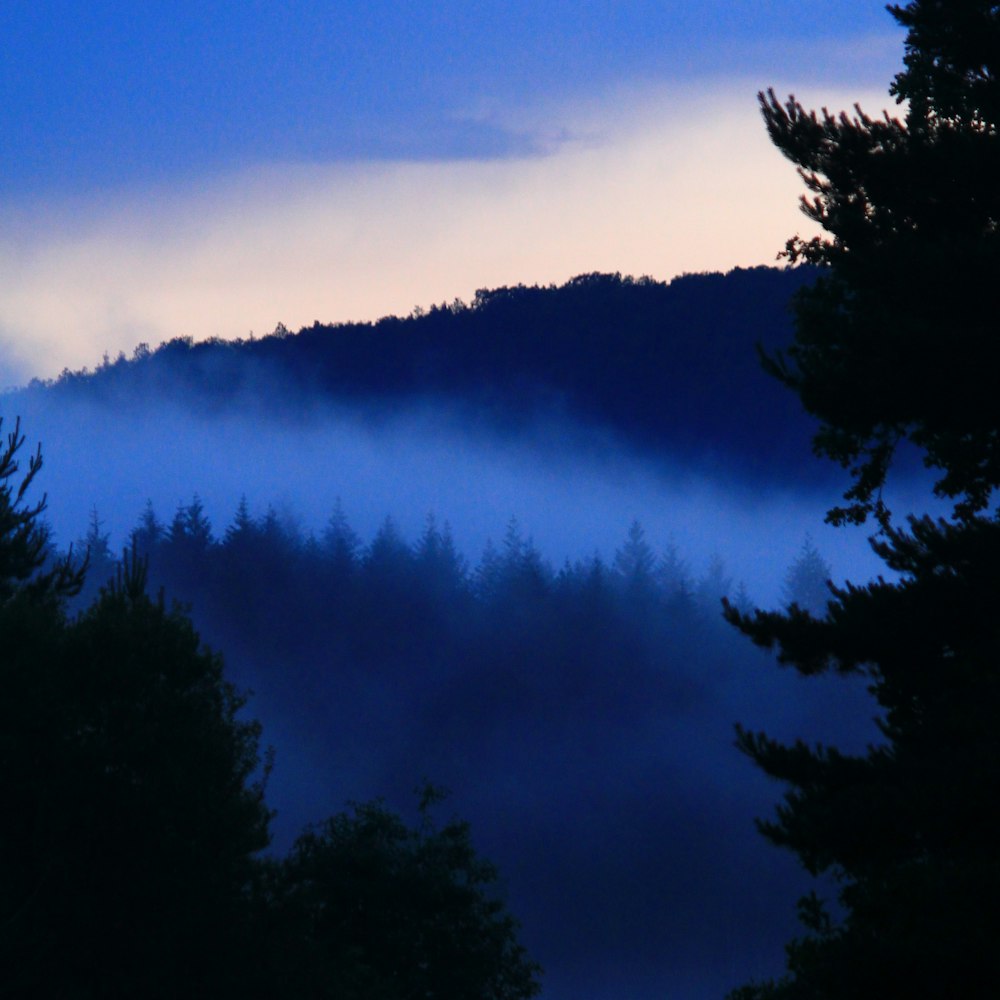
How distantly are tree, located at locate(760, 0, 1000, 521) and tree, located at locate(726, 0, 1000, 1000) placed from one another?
20 millimetres

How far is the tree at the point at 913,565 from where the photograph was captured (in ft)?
33.7

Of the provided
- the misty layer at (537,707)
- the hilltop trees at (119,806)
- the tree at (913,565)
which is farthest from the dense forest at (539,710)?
the tree at (913,565)

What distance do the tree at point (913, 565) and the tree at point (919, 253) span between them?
0.07 ft

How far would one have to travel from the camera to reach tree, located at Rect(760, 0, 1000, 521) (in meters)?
11.8

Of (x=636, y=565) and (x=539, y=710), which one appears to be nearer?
(x=539, y=710)

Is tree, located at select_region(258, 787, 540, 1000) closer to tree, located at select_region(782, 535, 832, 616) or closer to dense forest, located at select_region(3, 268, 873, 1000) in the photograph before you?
dense forest, located at select_region(3, 268, 873, 1000)

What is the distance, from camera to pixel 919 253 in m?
11.7

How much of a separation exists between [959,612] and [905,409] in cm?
193

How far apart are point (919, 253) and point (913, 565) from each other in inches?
116

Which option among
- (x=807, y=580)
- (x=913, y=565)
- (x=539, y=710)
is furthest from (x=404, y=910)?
(x=807, y=580)

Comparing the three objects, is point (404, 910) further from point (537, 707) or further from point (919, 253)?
point (537, 707)

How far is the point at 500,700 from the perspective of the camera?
135 m

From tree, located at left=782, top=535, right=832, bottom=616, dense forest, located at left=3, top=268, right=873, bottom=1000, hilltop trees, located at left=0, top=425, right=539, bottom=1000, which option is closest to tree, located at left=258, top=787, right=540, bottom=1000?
hilltop trees, located at left=0, top=425, right=539, bottom=1000

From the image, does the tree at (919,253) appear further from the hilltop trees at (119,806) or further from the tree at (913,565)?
the hilltop trees at (119,806)
